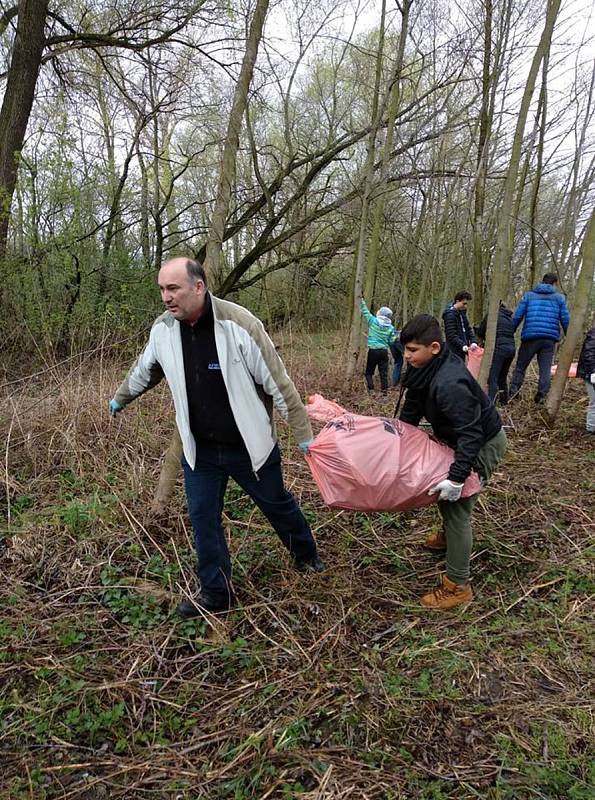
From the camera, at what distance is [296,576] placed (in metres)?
2.93

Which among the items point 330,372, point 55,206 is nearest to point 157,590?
point 330,372

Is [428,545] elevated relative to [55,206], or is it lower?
lower

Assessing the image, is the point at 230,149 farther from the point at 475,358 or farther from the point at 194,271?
the point at 475,358

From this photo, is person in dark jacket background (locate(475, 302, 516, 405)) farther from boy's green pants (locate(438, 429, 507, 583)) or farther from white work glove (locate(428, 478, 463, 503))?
white work glove (locate(428, 478, 463, 503))

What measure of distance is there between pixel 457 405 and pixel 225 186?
2229mm

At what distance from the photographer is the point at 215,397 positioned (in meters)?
2.34

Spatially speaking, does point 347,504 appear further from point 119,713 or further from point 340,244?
point 340,244

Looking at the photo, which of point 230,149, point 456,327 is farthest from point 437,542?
point 456,327

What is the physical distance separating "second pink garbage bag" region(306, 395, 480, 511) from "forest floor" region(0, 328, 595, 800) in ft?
2.19

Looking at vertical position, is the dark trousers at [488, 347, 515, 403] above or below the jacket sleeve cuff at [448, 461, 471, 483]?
below

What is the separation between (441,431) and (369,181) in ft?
18.8

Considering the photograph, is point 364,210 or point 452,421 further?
point 364,210

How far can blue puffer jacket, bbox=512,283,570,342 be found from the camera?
6059mm

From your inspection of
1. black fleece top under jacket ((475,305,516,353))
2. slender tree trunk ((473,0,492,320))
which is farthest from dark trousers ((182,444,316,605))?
slender tree trunk ((473,0,492,320))
